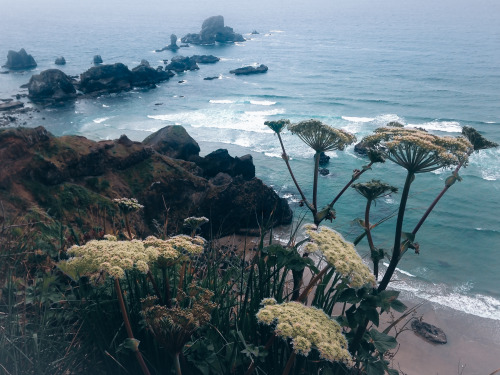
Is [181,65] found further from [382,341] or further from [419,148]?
[382,341]

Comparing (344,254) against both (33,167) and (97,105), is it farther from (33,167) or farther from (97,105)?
(97,105)

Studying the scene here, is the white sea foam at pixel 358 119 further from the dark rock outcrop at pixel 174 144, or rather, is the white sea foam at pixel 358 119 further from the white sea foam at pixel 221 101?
the dark rock outcrop at pixel 174 144

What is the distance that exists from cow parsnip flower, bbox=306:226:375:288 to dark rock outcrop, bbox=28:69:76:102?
53.4m

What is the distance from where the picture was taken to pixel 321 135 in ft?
14.0

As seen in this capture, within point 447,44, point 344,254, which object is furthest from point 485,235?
point 447,44

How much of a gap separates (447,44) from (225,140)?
72.4 metres

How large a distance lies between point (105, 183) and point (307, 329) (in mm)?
13878

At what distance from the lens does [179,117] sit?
45.0 m

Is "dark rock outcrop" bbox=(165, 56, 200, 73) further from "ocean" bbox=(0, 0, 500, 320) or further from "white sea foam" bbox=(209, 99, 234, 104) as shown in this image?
"white sea foam" bbox=(209, 99, 234, 104)

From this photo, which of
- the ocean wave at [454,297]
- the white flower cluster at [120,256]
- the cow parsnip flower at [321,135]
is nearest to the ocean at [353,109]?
the ocean wave at [454,297]

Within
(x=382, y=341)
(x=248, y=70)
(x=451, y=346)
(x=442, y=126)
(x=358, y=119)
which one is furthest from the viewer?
(x=248, y=70)

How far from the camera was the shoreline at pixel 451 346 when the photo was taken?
1332 centimetres

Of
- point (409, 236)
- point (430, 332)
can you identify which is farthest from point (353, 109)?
point (409, 236)

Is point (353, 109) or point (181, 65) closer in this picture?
point (353, 109)
